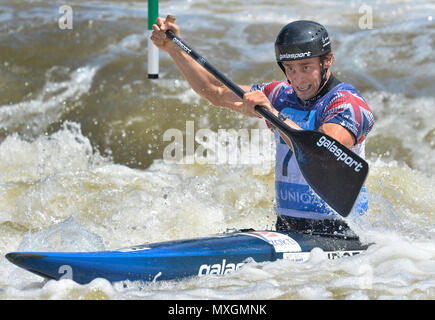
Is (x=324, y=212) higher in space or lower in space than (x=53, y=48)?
lower

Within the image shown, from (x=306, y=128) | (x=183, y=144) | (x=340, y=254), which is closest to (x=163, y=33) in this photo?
(x=306, y=128)

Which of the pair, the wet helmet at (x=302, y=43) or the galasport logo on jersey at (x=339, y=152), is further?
the wet helmet at (x=302, y=43)

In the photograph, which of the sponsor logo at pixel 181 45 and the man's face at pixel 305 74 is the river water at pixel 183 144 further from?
the sponsor logo at pixel 181 45

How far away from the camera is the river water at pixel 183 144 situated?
337cm

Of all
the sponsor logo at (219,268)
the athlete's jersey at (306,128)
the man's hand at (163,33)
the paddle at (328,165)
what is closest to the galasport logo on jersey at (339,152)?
the paddle at (328,165)

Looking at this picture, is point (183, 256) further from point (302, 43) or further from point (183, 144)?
point (183, 144)

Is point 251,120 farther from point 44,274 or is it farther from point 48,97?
point 44,274

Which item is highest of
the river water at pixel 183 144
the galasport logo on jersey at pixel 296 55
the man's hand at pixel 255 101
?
the galasport logo on jersey at pixel 296 55

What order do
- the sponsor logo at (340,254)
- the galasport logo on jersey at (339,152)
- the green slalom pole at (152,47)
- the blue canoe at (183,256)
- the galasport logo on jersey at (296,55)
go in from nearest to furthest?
the blue canoe at (183,256), the galasport logo on jersey at (339,152), the galasport logo on jersey at (296,55), the sponsor logo at (340,254), the green slalom pole at (152,47)

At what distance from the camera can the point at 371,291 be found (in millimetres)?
3156

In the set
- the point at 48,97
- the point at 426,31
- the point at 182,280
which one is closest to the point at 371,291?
the point at 182,280

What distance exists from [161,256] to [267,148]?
3.52 meters

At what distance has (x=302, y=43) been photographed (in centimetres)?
334

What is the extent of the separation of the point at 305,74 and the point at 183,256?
3.51 ft
